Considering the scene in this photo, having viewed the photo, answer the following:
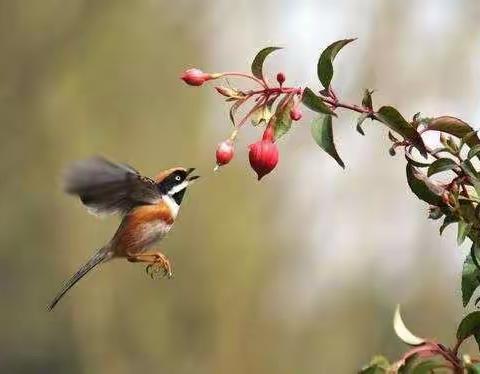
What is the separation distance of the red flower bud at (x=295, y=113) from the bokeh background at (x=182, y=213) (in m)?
4.13

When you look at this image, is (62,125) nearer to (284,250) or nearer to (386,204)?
(284,250)

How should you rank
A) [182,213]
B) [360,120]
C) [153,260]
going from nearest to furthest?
[360,120]
[153,260]
[182,213]

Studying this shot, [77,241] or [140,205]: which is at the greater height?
[140,205]

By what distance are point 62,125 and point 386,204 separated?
1875mm

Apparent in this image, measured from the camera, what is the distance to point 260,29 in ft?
17.1

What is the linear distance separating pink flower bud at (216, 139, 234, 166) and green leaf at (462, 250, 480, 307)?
7.1 inches

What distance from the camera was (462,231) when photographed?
58 centimetres

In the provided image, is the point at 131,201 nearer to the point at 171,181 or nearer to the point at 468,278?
the point at 171,181

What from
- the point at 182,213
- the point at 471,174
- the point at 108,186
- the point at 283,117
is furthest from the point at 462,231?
the point at 182,213

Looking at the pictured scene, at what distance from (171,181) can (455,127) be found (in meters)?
0.22

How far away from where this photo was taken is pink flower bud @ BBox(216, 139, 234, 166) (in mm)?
600

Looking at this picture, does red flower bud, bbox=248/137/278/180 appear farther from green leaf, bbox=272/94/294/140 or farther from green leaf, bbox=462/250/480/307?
green leaf, bbox=462/250/480/307

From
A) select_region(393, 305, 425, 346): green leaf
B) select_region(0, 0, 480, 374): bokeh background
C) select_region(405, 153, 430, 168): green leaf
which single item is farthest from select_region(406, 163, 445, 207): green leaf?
select_region(0, 0, 480, 374): bokeh background

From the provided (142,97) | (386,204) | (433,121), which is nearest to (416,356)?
(433,121)
